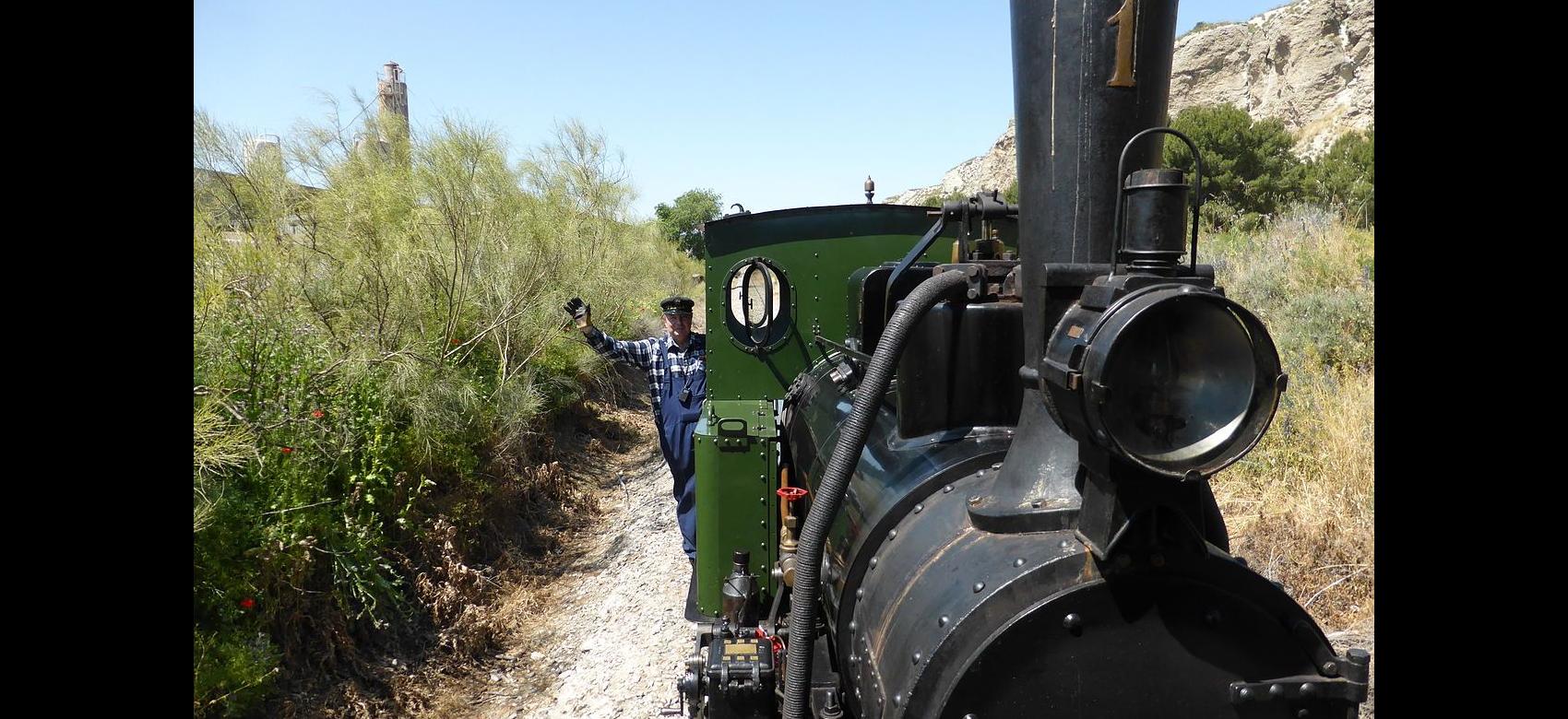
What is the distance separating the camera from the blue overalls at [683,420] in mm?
6191

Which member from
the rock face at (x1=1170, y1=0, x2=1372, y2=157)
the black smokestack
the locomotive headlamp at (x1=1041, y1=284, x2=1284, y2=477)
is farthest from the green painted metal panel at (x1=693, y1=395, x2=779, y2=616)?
the rock face at (x1=1170, y1=0, x2=1372, y2=157)

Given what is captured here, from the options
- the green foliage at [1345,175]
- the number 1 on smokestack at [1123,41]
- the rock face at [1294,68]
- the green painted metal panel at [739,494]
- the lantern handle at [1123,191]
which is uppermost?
the rock face at [1294,68]

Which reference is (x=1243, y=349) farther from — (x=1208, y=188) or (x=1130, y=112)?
(x=1208, y=188)

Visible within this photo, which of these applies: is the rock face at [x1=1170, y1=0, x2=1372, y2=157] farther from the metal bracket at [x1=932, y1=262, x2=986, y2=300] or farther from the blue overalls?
the metal bracket at [x1=932, y1=262, x2=986, y2=300]

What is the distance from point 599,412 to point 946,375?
9.12 metres

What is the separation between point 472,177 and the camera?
24.9ft

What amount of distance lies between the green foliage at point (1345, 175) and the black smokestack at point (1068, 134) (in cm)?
1209

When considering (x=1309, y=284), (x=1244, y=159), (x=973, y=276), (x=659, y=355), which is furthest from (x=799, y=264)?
(x=1244, y=159)

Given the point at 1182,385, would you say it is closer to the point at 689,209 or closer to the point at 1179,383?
the point at 1179,383

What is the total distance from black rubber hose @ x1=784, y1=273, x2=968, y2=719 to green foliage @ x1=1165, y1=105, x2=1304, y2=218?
53.6 ft

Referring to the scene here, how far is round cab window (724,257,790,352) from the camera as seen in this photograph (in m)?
4.92

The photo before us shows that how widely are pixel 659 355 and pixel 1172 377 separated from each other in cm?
509

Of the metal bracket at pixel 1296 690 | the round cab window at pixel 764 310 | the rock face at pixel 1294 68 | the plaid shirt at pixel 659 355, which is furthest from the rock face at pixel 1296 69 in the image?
the metal bracket at pixel 1296 690

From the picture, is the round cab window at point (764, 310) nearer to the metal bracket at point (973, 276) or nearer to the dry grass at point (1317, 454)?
the metal bracket at point (973, 276)
